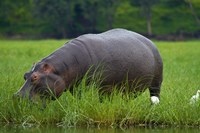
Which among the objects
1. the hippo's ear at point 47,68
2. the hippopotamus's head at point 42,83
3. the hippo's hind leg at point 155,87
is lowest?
the hippo's hind leg at point 155,87

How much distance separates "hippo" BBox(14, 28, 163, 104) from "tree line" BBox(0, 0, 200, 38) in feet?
223

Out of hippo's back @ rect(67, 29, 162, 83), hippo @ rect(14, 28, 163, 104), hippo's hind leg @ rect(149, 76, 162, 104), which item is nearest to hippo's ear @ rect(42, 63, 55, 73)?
hippo @ rect(14, 28, 163, 104)

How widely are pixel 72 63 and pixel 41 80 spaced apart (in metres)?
0.63

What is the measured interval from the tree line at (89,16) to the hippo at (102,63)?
6790cm

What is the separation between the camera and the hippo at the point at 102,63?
9.23 metres

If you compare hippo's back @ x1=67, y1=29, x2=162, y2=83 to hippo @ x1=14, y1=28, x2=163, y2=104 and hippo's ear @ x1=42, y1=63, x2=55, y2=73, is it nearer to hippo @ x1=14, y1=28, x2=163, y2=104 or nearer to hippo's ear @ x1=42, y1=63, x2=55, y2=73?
hippo @ x1=14, y1=28, x2=163, y2=104

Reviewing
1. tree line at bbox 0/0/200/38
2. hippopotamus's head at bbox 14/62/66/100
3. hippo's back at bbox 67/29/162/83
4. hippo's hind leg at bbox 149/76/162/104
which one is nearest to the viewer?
hippopotamus's head at bbox 14/62/66/100

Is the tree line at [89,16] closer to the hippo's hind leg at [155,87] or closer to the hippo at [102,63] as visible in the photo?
the hippo's hind leg at [155,87]

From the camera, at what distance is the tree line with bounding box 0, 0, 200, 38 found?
8025cm

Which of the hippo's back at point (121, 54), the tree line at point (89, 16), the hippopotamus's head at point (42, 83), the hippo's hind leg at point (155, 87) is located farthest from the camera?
the tree line at point (89, 16)

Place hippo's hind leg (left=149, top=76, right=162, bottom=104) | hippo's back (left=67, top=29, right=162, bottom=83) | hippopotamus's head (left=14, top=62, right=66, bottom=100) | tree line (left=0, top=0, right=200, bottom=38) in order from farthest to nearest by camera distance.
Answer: tree line (left=0, top=0, right=200, bottom=38)
hippo's hind leg (left=149, top=76, right=162, bottom=104)
hippo's back (left=67, top=29, right=162, bottom=83)
hippopotamus's head (left=14, top=62, right=66, bottom=100)

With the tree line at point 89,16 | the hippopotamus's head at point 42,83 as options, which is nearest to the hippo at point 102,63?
the hippopotamus's head at point 42,83

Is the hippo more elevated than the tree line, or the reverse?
the hippo

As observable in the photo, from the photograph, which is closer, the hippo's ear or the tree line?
the hippo's ear
